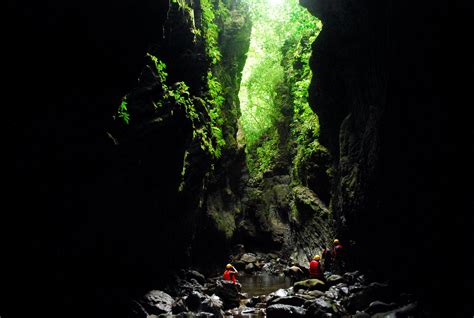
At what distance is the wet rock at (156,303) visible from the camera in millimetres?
9500

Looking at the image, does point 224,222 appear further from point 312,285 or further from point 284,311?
point 284,311

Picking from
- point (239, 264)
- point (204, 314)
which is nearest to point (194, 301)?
point (204, 314)

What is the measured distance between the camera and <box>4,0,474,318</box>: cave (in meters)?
6.11

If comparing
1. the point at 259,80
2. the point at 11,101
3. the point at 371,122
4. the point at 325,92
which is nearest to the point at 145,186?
the point at 11,101

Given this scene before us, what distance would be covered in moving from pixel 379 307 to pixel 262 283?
8.99 meters

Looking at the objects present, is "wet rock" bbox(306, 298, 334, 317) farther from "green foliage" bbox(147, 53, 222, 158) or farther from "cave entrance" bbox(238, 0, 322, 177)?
"cave entrance" bbox(238, 0, 322, 177)

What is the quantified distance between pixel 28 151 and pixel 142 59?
9.49 feet

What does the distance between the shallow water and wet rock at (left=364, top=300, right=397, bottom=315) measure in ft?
19.7

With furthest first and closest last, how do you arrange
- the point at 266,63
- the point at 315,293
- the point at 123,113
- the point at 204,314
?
the point at 266,63, the point at 315,293, the point at 204,314, the point at 123,113

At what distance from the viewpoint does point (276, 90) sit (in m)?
30.0

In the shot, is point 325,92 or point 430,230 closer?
point 430,230

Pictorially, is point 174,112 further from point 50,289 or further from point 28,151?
point 50,289

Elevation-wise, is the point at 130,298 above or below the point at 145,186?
below

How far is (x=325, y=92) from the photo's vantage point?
15.6m
